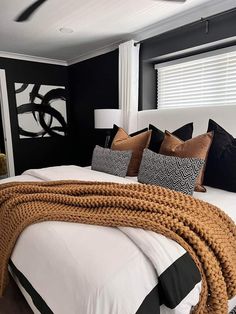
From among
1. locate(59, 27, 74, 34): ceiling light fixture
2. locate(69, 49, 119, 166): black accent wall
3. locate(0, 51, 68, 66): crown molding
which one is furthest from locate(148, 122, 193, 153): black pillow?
locate(0, 51, 68, 66): crown molding

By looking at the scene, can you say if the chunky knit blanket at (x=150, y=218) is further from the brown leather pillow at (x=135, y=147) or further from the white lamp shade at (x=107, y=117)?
the white lamp shade at (x=107, y=117)

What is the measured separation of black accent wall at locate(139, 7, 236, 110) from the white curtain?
10 cm

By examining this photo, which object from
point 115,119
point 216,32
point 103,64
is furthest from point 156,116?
point 103,64

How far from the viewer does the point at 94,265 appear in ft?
2.72

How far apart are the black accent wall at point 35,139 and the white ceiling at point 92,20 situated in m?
0.43

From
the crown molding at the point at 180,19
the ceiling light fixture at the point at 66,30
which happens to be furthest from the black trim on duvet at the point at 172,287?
the ceiling light fixture at the point at 66,30

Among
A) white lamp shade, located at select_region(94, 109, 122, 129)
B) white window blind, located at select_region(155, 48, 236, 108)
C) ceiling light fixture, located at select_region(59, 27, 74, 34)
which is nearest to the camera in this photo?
white window blind, located at select_region(155, 48, 236, 108)

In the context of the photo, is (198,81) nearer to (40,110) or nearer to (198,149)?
(198,149)

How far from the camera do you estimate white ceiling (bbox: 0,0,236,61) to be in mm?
2328

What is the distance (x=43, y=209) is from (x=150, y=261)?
0.60 meters

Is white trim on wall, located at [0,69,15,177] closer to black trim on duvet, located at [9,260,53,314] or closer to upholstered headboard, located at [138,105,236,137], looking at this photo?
upholstered headboard, located at [138,105,236,137]

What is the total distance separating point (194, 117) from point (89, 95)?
2.32 m

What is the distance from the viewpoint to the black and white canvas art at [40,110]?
415 centimetres

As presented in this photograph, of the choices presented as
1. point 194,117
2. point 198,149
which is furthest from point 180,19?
point 198,149
